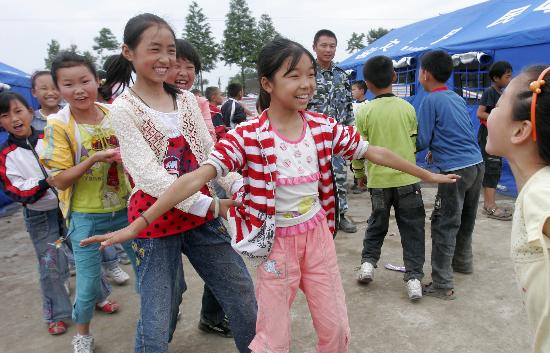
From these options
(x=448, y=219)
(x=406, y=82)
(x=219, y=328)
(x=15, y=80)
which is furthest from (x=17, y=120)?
(x=406, y=82)

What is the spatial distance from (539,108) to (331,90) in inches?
149

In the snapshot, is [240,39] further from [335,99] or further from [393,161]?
[393,161]

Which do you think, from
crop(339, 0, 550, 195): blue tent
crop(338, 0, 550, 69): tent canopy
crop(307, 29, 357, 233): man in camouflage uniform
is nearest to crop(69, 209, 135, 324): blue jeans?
crop(307, 29, 357, 233): man in camouflage uniform

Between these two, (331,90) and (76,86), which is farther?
(331,90)

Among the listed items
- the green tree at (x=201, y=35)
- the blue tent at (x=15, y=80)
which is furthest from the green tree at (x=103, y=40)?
the blue tent at (x=15, y=80)

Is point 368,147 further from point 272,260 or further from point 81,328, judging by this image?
point 81,328

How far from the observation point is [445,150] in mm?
3182

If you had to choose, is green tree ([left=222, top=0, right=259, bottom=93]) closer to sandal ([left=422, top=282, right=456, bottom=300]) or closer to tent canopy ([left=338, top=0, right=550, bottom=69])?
tent canopy ([left=338, top=0, right=550, bottom=69])

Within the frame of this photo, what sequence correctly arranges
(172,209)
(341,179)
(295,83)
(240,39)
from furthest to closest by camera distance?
(240,39) < (341,179) < (172,209) < (295,83)

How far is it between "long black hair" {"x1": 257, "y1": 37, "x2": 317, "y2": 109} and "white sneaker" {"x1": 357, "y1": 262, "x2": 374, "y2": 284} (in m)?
2.05

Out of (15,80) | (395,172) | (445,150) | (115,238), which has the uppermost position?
(15,80)

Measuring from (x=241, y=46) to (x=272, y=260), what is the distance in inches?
1650

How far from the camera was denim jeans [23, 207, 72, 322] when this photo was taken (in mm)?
3025

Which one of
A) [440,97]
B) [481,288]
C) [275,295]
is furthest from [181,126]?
[481,288]
